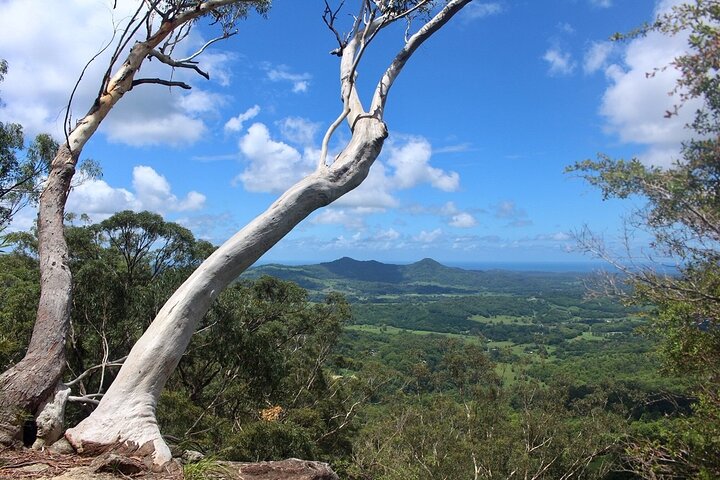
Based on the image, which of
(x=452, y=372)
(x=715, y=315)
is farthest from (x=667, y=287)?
(x=452, y=372)

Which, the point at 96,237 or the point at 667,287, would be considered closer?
the point at 667,287

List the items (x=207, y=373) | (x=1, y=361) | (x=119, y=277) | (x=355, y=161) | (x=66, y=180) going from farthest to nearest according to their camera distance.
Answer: (x=207, y=373), (x=119, y=277), (x=1, y=361), (x=66, y=180), (x=355, y=161)

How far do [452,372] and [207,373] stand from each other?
42.6ft

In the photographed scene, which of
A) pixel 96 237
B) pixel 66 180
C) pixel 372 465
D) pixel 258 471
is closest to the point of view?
pixel 258 471

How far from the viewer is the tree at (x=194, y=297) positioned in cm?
313

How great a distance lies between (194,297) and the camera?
11.3 feet

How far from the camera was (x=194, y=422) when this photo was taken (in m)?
9.80

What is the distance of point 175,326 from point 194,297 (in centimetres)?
23

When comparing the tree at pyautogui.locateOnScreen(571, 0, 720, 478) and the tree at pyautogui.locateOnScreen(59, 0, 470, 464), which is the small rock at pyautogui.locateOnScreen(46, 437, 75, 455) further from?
the tree at pyautogui.locateOnScreen(571, 0, 720, 478)

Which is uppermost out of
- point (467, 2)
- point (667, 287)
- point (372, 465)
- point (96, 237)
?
point (467, 2)

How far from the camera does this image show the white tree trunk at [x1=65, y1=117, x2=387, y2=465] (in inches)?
123

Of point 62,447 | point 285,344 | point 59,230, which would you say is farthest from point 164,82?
point 285,344

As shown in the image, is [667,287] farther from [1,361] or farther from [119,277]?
[119,277]

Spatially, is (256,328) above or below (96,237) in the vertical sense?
below
